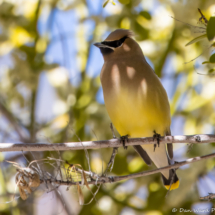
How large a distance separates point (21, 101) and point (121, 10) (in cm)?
134

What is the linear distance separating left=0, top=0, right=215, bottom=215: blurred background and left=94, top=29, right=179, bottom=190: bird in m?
0.58

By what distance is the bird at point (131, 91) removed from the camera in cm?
192

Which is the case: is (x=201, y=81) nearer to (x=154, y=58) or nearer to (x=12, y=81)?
(x=154, y=58)

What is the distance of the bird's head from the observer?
2105 millimetres

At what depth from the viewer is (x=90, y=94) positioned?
10.4ft

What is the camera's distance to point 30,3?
3230mm

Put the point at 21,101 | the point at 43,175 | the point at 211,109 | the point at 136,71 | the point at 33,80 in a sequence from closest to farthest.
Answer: the point at 43,175 < the point at 136,71 < the point at 211,109 < the point at 33,80 < the point at 21,101

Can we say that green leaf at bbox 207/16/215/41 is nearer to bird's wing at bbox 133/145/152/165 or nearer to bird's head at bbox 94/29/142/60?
bird's head at bbox 94/29/142/60

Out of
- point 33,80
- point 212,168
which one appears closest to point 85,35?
point 33,80

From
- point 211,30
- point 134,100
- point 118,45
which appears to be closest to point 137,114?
point 134,100

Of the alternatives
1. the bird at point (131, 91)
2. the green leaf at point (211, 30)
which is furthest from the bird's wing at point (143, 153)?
the green leaf at point (211, 30)

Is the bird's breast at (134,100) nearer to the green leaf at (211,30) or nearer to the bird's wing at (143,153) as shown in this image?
the bird's wing at (143,153)

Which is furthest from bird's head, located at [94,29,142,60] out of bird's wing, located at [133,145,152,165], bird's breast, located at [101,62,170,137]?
bird's wing, located at [133,145,152,165]

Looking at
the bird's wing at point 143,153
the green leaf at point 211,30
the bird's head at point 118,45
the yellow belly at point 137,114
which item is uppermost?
the bird's head at point 118,45
